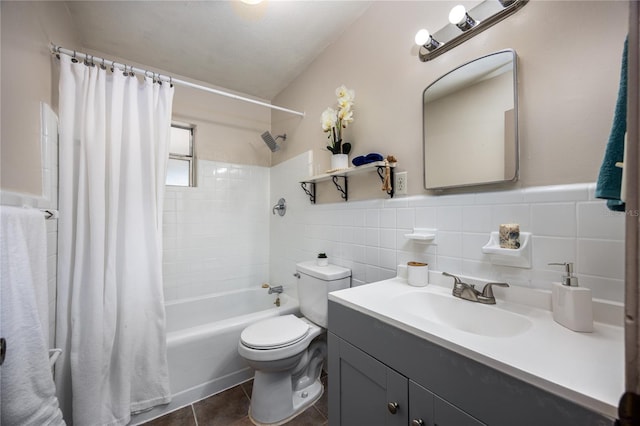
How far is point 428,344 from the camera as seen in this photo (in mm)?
669

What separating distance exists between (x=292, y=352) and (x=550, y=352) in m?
1.14

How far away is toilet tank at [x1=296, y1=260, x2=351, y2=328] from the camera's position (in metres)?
1.50

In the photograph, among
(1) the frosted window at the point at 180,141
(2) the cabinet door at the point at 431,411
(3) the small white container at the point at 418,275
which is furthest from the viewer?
(1) the frosted window at the point at 180,141

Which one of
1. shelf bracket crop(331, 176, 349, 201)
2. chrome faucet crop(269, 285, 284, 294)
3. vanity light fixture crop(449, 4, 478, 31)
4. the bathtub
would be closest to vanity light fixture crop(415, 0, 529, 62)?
vanity light fixture crop(449, 4, 478, 31)

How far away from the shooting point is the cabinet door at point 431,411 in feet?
1.94

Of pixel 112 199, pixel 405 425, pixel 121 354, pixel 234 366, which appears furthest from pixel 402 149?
pixel 121 354

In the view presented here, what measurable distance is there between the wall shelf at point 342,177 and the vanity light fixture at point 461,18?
24.8 inches

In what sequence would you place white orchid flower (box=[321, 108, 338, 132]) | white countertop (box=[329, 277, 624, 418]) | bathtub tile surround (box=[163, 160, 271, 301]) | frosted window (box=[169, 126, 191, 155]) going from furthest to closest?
frosted window (box=[169, 126, 191, 155]) < bathtub tile surround (box=[163, 160, 271, 301]) < white orchid flower (box=[321, 108, 338, 132]) < white countertop (box=[329, 277, 624, 418])

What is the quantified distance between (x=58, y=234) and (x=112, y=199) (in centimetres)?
29

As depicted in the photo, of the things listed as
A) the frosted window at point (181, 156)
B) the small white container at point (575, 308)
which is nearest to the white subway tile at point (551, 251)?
the small white container at point (575, 308)

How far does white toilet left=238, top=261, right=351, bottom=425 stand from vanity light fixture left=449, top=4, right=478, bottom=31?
1.35m

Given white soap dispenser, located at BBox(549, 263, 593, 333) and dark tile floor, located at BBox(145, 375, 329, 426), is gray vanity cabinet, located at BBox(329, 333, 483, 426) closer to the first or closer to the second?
white soap dispenser, located at BBox(549, 263, 593, 333)

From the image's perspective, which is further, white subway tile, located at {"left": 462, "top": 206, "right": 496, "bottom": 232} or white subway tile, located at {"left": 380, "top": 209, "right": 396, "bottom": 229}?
white subway tile, located at {"left": 380, "top": 209, "right": 396, "bottom": 229}

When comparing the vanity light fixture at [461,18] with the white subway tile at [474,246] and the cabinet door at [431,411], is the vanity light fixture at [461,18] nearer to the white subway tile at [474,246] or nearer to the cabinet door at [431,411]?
the white subway tile at [474,246]
